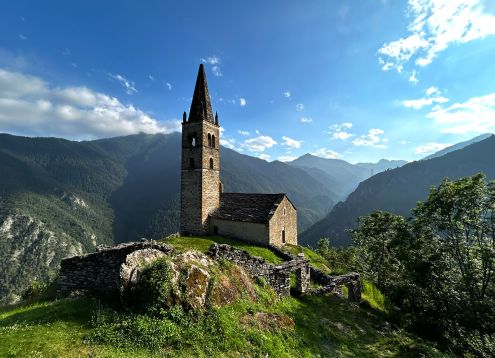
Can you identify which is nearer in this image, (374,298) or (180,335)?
(180,335)

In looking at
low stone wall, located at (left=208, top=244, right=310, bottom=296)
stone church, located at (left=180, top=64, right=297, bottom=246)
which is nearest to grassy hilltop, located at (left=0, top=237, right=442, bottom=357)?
low stone wall, located at (left=208, top=244, right=310, bottom=296)

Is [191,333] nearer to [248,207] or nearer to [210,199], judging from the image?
[248,207]

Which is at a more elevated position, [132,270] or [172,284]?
[132,270]

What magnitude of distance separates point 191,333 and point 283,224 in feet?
100

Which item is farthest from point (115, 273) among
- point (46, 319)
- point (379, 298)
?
point (379, 298)

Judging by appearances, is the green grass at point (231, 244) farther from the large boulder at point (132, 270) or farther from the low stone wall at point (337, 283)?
the large boulder at point (132, 270)

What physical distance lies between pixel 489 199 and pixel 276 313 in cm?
1936

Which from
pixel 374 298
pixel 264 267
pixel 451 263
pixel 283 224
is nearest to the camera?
pixel 264 267

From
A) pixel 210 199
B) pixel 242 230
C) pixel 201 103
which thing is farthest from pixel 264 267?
pixel 201 103

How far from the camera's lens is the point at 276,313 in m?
12.7

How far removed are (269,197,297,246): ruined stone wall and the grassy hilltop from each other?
840 inches

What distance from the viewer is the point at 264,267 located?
15.1m

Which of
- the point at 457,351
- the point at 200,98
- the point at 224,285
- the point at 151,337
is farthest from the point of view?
the point at 200,98

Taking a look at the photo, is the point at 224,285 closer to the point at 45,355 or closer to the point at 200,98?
the point at 45,355
